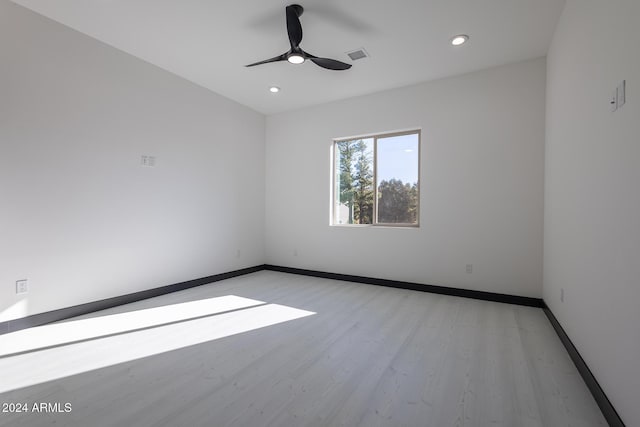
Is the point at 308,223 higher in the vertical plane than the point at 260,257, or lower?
higher

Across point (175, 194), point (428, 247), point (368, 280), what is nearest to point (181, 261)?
point (175, 194)

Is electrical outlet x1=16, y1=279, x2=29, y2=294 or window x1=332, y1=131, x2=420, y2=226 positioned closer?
electrical outlet x1=16, y1=279, x2=29, y2=294

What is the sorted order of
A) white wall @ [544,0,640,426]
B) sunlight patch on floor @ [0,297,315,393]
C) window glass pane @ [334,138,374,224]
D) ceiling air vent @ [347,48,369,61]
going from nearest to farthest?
white wall @ [544,0,640,426] < sunlight patch on floor @ [0,297,315,393] < ceiling air vent @ [347,48,369,61] < window glass pane @ [334,138,374,224]

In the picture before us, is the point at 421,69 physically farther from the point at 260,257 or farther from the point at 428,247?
the point at 260,257

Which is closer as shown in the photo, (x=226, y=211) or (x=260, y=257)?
(x=226, y=211)

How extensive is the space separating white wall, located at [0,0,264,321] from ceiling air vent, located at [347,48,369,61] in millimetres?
2285

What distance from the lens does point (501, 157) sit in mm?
3510

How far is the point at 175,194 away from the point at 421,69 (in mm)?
3588

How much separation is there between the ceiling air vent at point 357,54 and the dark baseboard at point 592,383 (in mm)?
3284

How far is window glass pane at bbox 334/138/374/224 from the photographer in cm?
462

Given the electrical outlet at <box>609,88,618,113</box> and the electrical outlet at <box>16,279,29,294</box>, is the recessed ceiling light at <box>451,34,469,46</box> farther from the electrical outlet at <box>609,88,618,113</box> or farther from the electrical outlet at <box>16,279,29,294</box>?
the electrical outlet at <box>16,279,29,294</box>

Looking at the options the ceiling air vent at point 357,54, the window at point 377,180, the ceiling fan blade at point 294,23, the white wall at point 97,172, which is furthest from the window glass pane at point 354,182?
the ceiling fan blade at point 294,23

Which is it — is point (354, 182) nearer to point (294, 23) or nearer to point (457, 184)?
point (457, 184)

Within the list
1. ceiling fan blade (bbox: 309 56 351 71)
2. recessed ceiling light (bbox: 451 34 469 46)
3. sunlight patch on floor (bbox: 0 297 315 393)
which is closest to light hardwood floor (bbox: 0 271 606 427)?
sunlight patch on floor (bbox: 0 297 315 393)
